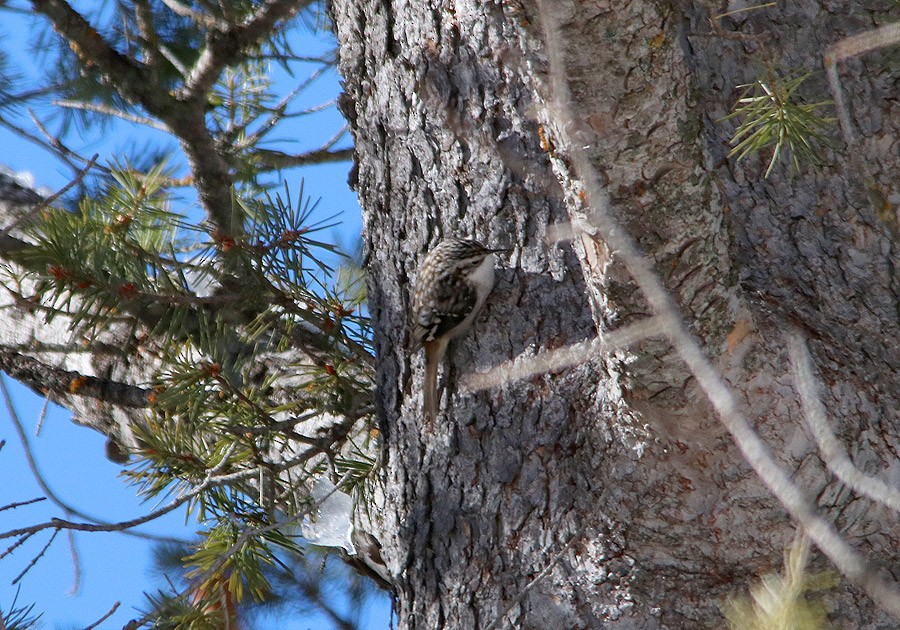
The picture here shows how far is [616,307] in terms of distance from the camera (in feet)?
4.14

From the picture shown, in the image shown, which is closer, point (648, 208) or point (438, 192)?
point (648, 208)

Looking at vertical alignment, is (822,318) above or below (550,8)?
below

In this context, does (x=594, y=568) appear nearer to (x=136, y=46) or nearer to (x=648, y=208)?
(x=648, y=208)

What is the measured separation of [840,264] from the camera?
1.64 m

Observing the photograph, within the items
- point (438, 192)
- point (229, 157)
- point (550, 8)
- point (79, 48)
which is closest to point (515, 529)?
point (438, 192)

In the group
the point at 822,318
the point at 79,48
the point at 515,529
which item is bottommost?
the point at 515,529

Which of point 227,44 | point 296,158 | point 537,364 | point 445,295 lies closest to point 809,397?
point 537,364

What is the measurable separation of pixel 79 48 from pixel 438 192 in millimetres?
1209

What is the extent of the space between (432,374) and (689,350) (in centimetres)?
76

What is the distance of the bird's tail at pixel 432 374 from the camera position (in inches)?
65.1

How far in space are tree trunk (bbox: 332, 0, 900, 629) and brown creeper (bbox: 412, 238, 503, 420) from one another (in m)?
0.03

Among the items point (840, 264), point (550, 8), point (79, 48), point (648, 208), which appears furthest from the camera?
point (79, 48)

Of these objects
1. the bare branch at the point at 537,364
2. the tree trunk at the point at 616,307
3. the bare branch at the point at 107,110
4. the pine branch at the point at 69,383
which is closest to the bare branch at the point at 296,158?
the bare branch at the point at 107,110

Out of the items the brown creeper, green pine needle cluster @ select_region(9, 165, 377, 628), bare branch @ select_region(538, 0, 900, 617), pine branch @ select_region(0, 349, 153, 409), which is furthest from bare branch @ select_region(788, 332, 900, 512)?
pine branch @ select_region(0, 349, 153, 409)
